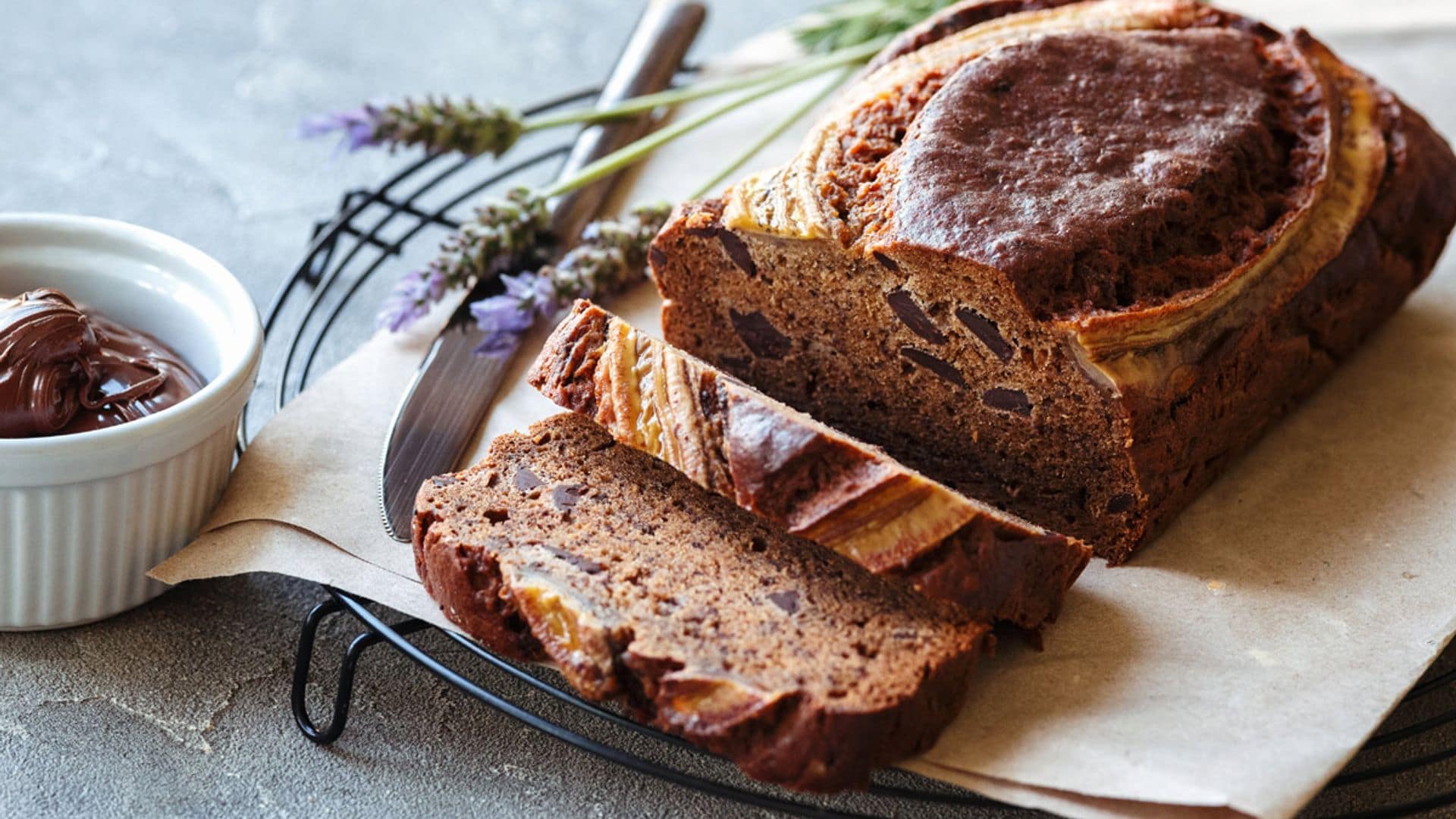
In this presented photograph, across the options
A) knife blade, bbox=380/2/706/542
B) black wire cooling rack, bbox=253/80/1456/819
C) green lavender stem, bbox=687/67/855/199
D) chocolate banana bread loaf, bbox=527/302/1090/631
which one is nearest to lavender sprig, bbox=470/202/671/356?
knife blade, bbox=380/2/706/542

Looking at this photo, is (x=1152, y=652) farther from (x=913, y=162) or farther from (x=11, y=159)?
(x=11, y=159)

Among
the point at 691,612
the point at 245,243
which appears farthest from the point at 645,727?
the point at 245,243

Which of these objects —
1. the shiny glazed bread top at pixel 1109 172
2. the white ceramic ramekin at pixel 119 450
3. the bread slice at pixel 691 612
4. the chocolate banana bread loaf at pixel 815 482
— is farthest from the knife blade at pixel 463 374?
the shiny glazed bread top at pixel 1109 172

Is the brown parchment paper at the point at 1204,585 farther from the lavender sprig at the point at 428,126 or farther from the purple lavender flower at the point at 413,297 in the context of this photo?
the lavender sprig at the point at 428,126

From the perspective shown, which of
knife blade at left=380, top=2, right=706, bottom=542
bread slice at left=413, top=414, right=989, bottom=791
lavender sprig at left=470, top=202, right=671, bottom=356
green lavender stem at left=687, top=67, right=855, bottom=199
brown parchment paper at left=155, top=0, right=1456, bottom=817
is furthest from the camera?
green lavender stem at left=687, top=67, right=855, bottom=199

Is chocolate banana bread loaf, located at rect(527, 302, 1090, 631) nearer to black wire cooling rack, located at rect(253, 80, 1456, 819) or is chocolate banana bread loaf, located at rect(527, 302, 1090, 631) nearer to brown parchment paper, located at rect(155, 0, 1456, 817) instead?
brown parchment paper, located at rect(155, 0, 1456, 817)

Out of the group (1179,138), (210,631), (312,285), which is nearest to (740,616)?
(210,631)

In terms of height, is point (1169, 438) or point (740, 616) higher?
point (1169, 438)
